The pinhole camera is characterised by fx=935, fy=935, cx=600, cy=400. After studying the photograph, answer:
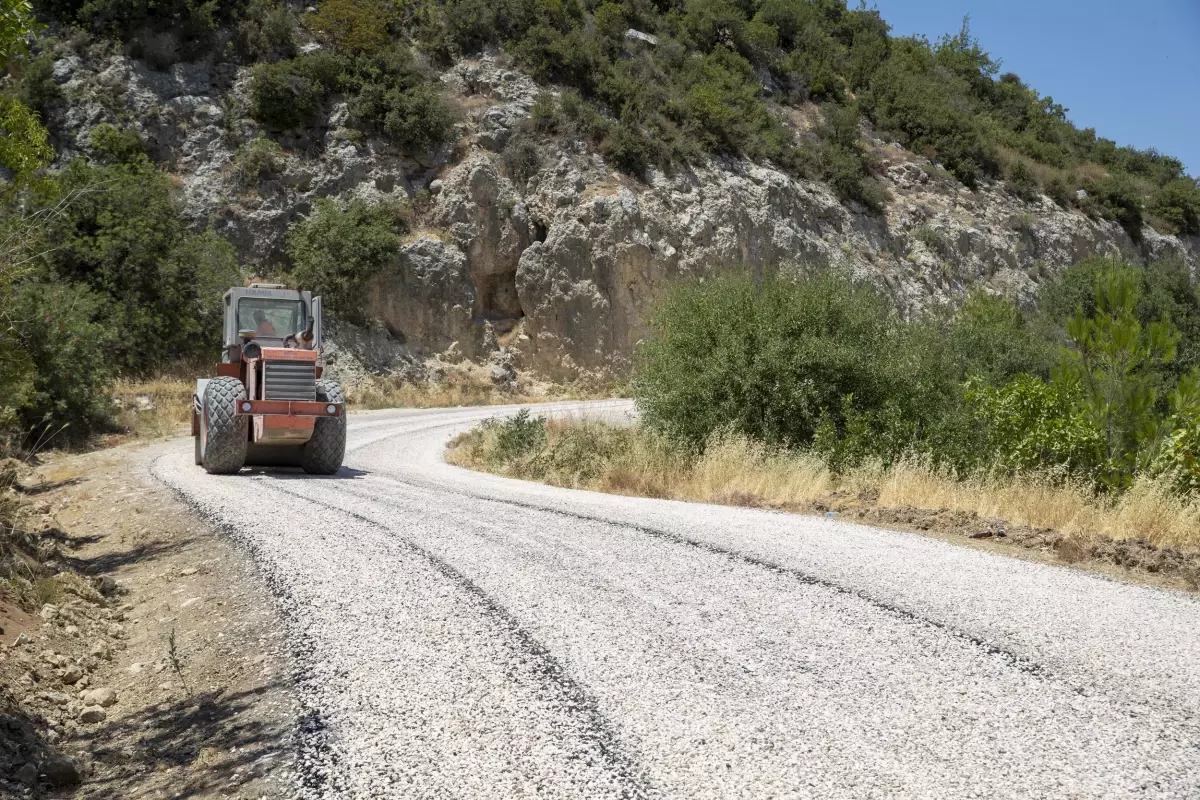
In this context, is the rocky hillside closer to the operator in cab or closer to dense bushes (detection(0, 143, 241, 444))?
dense bushes (detection(0, 143, 241, 444))

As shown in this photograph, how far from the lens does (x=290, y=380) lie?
13781 millimetres

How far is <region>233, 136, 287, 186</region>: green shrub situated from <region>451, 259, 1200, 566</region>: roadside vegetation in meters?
17.5

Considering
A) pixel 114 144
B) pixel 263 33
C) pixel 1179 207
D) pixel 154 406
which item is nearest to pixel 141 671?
pixel 154 406

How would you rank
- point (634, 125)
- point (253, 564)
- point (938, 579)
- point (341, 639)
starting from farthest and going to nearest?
point (634, 125) → point (253, 564) → point (938, 579) → point (341, 639)

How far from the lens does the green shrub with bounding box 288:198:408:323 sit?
1275 inches

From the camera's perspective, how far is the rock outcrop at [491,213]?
109 feet

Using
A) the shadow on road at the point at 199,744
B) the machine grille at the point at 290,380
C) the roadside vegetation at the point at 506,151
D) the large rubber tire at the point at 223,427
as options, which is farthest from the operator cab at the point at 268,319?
the shadow on road at the point at 199,744

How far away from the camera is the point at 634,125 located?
127 ft

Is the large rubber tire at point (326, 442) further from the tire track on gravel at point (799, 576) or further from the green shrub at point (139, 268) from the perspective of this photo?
the green shrub at point (139, 268)

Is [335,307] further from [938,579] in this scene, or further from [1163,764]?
[1163,764]

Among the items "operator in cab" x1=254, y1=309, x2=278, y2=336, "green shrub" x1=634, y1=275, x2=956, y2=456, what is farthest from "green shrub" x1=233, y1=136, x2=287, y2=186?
"green shrub" x1=634, y1=275, x2=956, y2=456

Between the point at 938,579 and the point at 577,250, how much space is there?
29779 millimetres

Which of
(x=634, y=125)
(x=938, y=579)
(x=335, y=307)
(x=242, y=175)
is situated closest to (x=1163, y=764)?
(x=938, y=579)

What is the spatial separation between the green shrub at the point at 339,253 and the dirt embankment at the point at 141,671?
23132 millimetres
